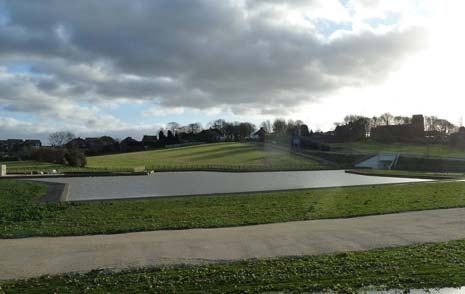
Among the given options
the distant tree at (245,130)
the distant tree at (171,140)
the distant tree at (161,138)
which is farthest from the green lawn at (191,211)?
the distant tree at (245,130)

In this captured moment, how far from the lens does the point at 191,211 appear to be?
1413 cm

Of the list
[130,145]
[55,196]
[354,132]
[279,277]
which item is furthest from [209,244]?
[354,132]

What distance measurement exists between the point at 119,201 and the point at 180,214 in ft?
16.1

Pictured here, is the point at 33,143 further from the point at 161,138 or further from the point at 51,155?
the point at 51,155

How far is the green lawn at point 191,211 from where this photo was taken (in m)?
11.3

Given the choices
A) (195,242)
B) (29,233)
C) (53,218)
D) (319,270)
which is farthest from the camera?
(53,218)

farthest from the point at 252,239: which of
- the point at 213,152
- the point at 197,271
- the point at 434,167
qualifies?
the point at 213,152

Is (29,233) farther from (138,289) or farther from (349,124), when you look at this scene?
(349,124)

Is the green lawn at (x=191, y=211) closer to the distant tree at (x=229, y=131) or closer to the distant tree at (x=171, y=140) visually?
the distant tree at (x=171, y=140)

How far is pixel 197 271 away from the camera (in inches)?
265

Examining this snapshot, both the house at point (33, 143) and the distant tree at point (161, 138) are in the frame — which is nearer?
the house at point (33, 143)

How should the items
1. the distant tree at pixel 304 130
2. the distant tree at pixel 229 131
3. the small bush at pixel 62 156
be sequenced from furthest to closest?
the distant tree at pixel 229 131
the distant tree at pixel 304 130
the small bush at pixel 62 156

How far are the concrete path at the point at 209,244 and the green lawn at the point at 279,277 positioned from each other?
0.67m

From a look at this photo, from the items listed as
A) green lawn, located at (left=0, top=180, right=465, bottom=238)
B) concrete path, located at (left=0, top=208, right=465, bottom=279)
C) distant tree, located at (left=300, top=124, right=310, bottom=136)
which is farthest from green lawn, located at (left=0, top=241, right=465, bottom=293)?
distant tree, located at (left=300, top=124, right=310, bottom=136)
